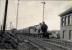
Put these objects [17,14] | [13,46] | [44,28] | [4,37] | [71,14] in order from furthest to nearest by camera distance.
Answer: [71,14] < [17,14] < [44,28] < [4,37] < [13,46]

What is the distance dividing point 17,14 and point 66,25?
30.3ft

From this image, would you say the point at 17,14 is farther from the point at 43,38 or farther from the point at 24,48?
the point at 24,48

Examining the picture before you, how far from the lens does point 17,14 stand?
1245 cm

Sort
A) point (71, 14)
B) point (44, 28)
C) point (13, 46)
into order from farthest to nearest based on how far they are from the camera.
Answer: point (71, 14) → point (44, 28) → point (13, 46)

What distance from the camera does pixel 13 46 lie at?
366 inches

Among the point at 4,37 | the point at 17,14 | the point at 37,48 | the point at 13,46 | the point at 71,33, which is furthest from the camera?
the point at 71,33

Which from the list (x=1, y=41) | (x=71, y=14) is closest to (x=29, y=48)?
(x=1, y=41)

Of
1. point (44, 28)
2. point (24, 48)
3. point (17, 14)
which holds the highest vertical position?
point (17, 14)

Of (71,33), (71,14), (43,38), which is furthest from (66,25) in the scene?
(43,38)

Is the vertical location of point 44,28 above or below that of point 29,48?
above

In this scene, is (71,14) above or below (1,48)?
above

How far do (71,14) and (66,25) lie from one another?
3657 mm

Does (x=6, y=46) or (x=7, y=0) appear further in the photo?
(x=7, y=0)

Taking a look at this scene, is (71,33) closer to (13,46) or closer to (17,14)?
(17,14)
